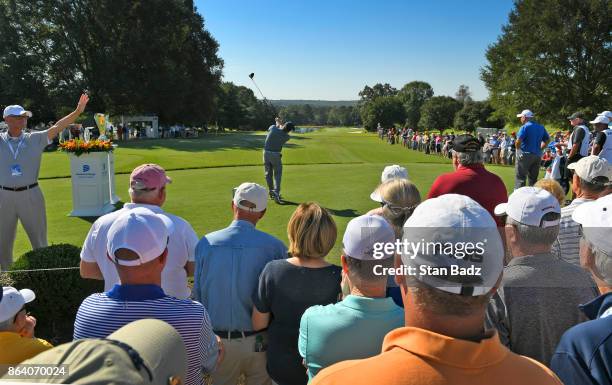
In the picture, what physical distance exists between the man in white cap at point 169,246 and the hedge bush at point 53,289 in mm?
1291

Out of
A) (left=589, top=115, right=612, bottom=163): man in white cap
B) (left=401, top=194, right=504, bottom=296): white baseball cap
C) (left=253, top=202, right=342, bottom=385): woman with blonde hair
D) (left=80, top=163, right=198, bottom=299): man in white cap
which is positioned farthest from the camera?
(left=589, top=115, right=612, bottom=163): man in white cap

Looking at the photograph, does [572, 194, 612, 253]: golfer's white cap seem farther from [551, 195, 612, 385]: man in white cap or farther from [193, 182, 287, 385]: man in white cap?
[193, 182, 287, 385]: man in white cap

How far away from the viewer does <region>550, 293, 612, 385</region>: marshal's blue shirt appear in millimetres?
1782

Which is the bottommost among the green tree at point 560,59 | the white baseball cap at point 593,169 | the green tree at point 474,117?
the white baseball cap at point 593,169

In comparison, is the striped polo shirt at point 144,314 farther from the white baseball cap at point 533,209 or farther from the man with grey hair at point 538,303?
the white baseball cap at point 533,209

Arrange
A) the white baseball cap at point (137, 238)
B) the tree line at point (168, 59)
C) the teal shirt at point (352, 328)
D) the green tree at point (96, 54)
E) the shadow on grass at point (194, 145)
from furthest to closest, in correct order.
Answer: the green tree at point (96, 54), the tree line at point (168, 59), the shadow on grass at point (194, 145), the white baseball cap at point (137, 238), the teal shirt at point (352, 328)

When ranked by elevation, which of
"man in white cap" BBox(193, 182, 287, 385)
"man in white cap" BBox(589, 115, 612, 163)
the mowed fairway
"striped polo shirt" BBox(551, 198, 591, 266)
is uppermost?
"man in white cap" BBox(589, 115, 612, 163)

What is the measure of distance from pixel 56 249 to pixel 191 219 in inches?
177

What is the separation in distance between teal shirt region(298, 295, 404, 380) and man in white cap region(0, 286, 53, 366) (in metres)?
1.35

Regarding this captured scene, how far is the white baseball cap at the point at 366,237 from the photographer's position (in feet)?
8.48

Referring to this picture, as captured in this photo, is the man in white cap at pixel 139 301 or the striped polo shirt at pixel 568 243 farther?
the striped polo shirt at pixel 568 243

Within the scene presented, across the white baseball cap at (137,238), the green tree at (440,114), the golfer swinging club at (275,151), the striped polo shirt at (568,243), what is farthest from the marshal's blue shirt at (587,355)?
the green tree at (440,114)

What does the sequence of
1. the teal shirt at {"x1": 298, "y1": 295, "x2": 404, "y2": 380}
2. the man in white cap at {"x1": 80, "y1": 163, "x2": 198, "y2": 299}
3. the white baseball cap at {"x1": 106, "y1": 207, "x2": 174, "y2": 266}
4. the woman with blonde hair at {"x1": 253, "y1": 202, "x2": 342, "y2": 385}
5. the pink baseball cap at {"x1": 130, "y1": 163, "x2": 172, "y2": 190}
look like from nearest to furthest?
the teal shirt at {"x1": 298, "y1": 295, "x2": 404, "y2": 380}, the white baseball cap at {"x1": 106, "y1": 207, "x2": 174, "y2": 266}, the woman with blonde hair at {"x1": 253, "y1": 202, "x2": 342, "y2": 385}, the man in white cap at {"x1": 80, "y1": 163, "x2": 198, "y2": 299}, the pink baseball cap at {"x1": 130, "y1": 163, "x2": 172, "y2": 190}

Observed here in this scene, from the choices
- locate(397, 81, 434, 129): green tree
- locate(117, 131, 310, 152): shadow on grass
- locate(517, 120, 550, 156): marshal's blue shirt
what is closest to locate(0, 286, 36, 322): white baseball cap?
A: locate(517, 120, 550, 156): marshal's blue shirt
